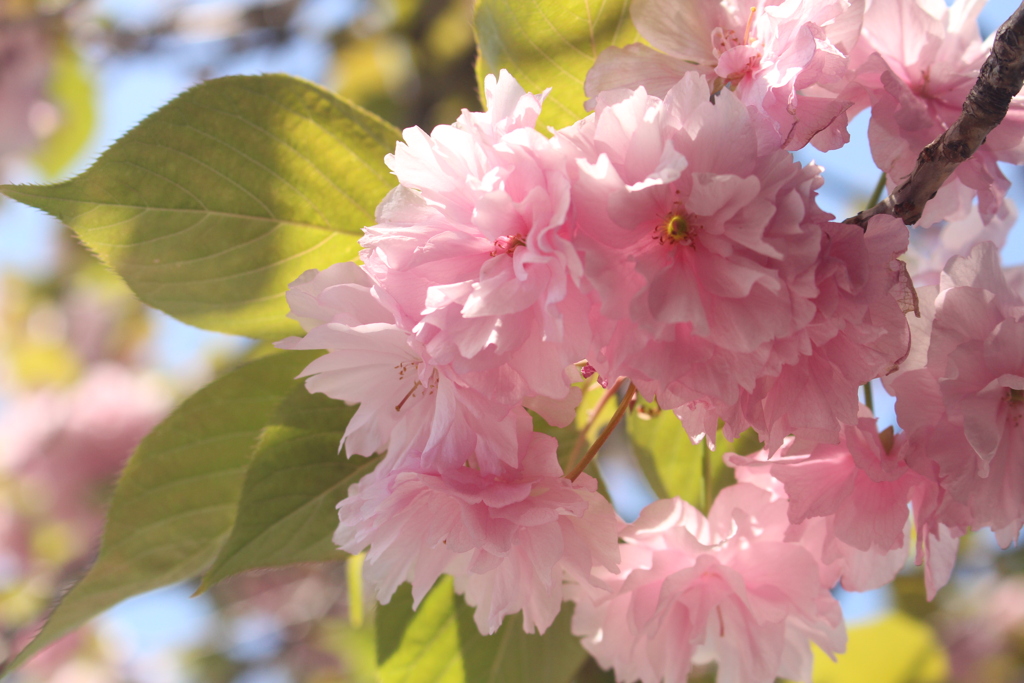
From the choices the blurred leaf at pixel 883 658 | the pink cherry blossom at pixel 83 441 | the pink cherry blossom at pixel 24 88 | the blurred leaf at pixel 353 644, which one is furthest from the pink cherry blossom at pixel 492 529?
the pink cherry blossom at pixel 24 88

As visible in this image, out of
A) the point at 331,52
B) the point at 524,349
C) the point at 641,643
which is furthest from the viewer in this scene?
the point at 331,52

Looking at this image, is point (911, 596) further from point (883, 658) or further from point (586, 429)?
point (586, 429)

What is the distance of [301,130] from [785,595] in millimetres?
674

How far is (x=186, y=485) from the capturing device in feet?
3.01

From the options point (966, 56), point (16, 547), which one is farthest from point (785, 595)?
point (16, 547)

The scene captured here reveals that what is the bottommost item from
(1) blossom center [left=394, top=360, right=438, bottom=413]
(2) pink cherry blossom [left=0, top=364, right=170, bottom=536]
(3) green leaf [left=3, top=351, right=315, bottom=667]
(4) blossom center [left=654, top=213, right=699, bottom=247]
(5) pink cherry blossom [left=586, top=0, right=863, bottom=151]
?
(2) pink cherry blossom [left=0, top=364, right=170, bottom=536]

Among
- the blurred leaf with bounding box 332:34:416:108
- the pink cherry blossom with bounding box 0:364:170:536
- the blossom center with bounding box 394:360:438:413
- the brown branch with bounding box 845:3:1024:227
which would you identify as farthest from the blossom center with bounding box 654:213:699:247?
the pink cherry blossom with bounding box 0:364:170:536

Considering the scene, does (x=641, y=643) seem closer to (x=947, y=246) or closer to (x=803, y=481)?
(x=803, y=481)

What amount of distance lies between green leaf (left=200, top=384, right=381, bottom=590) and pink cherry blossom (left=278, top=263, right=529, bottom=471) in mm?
147

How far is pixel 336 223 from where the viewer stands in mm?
844

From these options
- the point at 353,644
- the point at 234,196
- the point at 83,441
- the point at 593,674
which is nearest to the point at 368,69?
the point at 83,441

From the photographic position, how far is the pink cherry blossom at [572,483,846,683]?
72 cm

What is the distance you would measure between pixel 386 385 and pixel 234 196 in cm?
31

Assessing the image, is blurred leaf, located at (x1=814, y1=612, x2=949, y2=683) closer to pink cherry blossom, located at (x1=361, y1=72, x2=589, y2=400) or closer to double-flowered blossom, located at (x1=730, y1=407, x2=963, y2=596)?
double-flowered blossom, located at (x1=730, y1=407, x2=963, y2=596)
